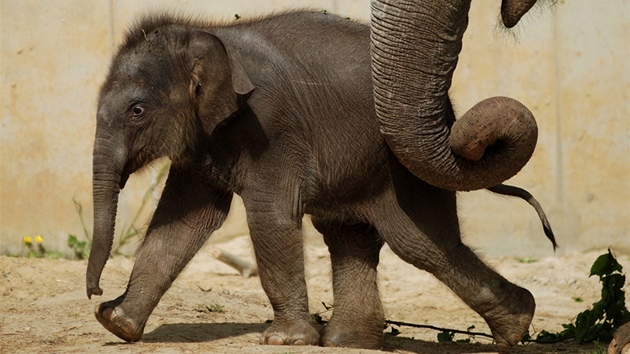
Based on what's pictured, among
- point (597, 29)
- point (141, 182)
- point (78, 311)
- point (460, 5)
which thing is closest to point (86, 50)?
point (141, 182)

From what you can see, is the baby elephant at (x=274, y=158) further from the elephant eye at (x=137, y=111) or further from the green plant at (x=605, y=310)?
the green plant at (x=605, y=310)

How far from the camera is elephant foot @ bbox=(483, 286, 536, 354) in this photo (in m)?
6.80

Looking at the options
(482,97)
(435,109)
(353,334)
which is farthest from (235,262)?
(435,109)

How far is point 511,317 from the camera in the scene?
6.82 meters

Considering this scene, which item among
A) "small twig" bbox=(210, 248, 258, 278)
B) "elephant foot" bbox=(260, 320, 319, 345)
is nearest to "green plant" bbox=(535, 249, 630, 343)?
"elephant foot" bbox=(260, 320, 319, 345)

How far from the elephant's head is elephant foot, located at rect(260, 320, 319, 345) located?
982mm

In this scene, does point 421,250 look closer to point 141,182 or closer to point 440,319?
point 440,319

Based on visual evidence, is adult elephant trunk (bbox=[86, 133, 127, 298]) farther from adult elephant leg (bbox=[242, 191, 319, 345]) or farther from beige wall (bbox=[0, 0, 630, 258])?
beige wall (bbox=[0, 0, 630, 258])

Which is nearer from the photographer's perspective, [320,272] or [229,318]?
[229,318]

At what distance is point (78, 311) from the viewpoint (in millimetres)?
7633

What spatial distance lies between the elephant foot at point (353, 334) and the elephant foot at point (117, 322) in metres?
1.00

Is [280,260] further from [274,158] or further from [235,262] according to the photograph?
[235,262]

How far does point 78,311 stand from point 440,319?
8.82ft

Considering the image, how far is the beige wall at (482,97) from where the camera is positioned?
1038cm
